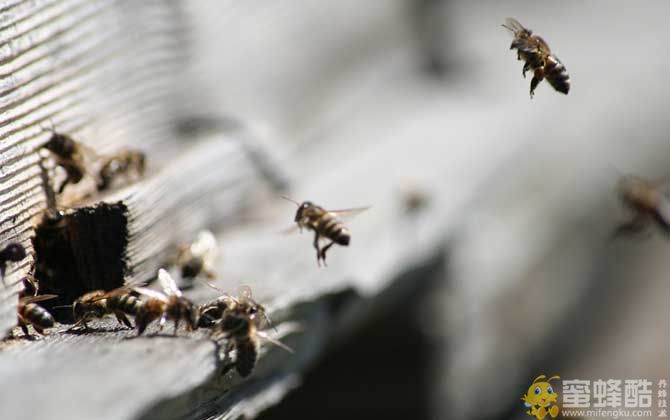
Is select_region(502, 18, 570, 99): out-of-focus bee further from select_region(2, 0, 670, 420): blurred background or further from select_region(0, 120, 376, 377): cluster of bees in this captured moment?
select_region(0, 120, 376, 377): cluster of bees

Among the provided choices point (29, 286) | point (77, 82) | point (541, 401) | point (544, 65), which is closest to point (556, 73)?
point (544, 65)

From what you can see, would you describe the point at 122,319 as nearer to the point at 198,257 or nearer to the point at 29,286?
the point at 29,286

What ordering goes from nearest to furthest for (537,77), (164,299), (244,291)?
1. (164,299)
2. (244,291)
3. (537,77)

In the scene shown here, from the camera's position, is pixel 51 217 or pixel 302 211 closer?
pixel 51 217

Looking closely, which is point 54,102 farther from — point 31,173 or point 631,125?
point 631,125

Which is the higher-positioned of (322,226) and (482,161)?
(482,161)

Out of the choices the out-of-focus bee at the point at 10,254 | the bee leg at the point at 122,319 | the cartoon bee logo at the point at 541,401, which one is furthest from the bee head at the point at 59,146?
the cartoon bee logo at the point at 541,401
